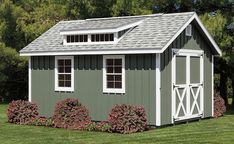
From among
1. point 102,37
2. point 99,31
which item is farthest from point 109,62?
point 99,31

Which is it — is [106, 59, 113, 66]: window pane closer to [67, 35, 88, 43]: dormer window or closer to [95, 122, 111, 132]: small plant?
[67, 35, 88, 43]: dormer window

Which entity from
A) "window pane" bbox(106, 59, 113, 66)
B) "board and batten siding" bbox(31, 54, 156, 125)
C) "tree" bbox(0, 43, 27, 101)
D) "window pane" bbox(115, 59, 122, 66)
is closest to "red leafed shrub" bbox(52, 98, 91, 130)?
"board and batten siding" bbox(31, 54, 156, 125)

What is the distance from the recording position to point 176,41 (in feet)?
61.8

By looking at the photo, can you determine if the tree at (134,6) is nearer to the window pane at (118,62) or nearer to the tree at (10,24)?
the window pane at (118,62)

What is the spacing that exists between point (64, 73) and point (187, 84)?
4.88 m

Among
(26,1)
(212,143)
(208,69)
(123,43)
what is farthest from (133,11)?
(212,143)

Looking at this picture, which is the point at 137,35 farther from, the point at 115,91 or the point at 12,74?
the point at 12,74

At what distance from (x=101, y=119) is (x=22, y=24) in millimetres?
15340

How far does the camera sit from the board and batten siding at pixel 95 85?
17.6 metres

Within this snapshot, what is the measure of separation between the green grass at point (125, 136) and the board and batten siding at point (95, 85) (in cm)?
154

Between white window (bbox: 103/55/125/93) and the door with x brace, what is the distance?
6.27 ft

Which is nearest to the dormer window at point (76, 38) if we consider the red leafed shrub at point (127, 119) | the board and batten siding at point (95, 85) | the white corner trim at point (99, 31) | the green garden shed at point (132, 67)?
the green garden shed at point (132, 67)

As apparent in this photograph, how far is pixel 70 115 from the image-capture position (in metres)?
18.1

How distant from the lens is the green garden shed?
57.9ft
